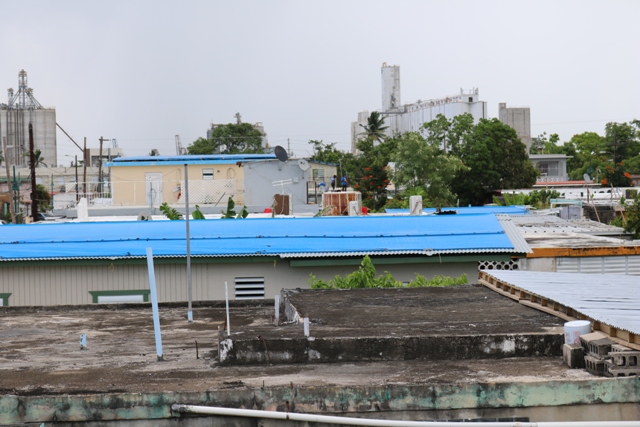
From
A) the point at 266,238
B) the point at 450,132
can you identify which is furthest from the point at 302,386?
the point at 450,132

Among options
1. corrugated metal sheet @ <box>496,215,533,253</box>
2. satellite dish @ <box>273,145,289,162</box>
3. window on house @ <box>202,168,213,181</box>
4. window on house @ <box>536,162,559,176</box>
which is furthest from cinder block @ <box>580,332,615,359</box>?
window on house @ <box>536,162,559,176</box>

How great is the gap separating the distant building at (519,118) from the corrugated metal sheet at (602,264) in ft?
315

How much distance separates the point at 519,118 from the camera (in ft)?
372

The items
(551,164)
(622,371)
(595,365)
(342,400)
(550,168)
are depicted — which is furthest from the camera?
(550,168)

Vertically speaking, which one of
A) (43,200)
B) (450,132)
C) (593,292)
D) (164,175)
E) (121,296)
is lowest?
(121,296)

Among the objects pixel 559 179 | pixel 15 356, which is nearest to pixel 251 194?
pixel 15 356

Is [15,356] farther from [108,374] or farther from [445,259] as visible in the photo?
[445,259]

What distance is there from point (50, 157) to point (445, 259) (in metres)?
103

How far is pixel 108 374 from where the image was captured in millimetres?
8266

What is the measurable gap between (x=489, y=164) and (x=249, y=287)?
4625 centimetres

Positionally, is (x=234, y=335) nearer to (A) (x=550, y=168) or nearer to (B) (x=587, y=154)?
(A) (x=550, y=168)

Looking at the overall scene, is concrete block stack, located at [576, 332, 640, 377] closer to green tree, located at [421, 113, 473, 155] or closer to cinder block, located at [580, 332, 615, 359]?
cinder block, located at [580, 332, 615, 359]

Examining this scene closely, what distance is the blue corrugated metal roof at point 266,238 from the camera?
18.5 m

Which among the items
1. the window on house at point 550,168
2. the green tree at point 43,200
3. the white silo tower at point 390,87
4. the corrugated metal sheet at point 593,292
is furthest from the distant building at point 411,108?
the corrugated metal sheet at point 593,292
